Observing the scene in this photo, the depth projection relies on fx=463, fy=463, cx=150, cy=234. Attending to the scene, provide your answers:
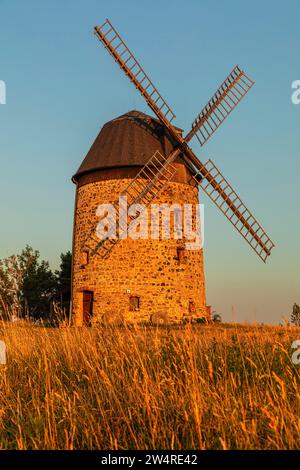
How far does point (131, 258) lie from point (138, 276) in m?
0.74

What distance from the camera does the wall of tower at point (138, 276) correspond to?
1752 cm

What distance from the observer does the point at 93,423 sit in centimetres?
380

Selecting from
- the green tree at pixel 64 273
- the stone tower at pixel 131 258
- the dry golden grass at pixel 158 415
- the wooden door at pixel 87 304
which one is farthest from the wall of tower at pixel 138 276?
the dry golden grass at pixel 158 415

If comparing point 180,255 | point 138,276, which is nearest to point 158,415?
point 138,276

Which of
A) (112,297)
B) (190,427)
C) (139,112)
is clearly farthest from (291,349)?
(139,112)

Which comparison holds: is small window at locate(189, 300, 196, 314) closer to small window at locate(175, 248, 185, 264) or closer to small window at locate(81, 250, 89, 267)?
small window at locate(175, 248, 185, 264)

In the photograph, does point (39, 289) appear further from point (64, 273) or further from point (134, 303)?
point (134, 303)

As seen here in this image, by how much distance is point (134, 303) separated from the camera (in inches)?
691

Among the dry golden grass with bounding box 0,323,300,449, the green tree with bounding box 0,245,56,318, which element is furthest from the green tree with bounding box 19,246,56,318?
the dry golden grass with bounding box 0,323,300,449

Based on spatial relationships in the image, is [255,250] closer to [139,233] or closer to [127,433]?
[139,233]

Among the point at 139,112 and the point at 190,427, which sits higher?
the point at 139,112

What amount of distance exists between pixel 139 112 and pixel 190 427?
1860cm

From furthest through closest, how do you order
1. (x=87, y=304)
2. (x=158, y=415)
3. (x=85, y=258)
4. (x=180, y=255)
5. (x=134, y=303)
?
(x=85, y=258), (x=87, y=304), (x=180, y=255), (x=134, y=303), (x=158, y=415)

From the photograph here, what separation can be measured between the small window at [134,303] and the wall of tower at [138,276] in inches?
1.6
